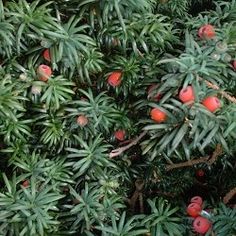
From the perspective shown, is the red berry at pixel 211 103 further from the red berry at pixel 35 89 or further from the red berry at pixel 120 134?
the red berry at pixel 35 89

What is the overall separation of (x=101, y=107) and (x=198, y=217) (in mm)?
528

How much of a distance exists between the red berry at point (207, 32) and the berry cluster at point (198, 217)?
608 mm

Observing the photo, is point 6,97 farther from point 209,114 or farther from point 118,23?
point 209,114

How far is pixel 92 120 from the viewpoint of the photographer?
152 centimetres

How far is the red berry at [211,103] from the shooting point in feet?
4.37

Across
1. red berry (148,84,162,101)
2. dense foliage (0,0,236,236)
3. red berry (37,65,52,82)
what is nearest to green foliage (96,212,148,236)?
dense foliage (0,0,236,236)

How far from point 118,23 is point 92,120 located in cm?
34

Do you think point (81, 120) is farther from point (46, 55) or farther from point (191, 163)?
point (191, 163)

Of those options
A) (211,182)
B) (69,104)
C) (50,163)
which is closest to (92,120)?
(69,104)

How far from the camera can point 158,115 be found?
4.57ft

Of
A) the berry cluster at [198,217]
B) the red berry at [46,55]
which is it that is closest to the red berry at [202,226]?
the berry cluster at [198,217]

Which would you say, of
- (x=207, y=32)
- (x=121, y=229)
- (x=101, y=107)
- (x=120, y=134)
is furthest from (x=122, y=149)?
(x=207, y=32)

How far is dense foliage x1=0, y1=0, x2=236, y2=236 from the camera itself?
139 centimetres

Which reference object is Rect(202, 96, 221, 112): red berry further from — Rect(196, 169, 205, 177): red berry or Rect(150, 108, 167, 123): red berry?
Rect(196, 169, 205, 177): red berry
